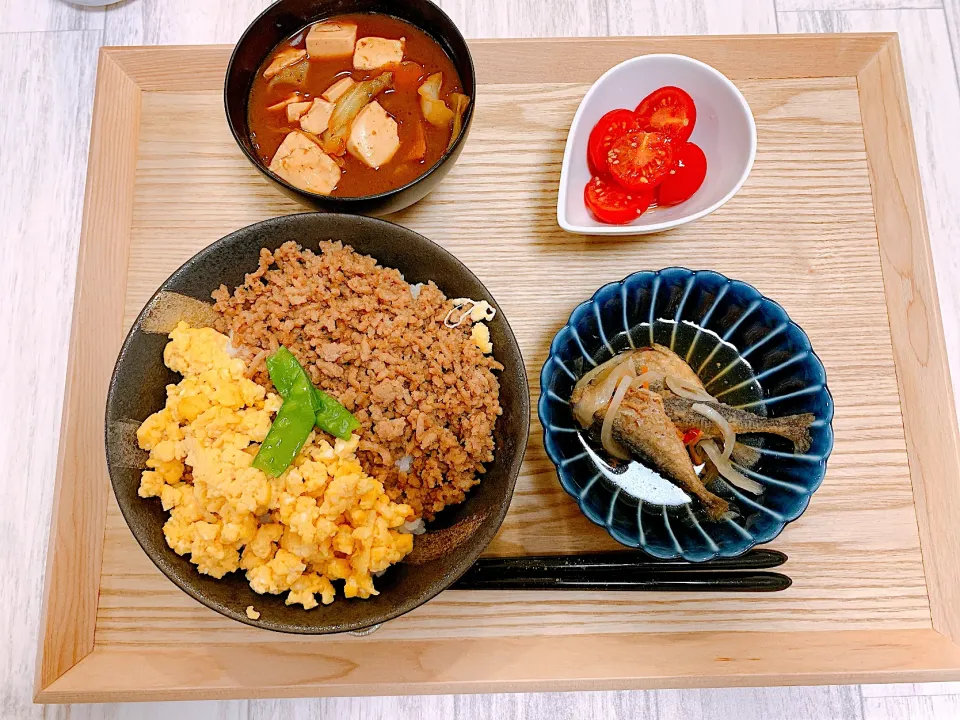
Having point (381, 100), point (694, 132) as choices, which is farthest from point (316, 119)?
point (694, 132)

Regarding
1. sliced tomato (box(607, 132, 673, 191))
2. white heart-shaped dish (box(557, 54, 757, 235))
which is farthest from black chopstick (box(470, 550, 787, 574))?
sliced tomato (box(607, 132, 673, 191))

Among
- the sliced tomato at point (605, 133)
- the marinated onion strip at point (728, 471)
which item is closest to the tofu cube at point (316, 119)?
the sliced tomato at point (605, 133)

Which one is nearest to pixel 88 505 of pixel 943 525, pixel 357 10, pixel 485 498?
pixel 485 498

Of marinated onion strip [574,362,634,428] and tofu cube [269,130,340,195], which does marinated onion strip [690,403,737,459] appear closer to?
marinated onion strip [574,362,634,428]

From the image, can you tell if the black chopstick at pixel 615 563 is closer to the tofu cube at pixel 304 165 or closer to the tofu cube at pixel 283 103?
the tofu cube at pixel 304 165

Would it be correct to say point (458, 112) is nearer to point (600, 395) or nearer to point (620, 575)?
point (600, 395)

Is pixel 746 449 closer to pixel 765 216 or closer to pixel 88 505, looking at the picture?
pixel 765 216
